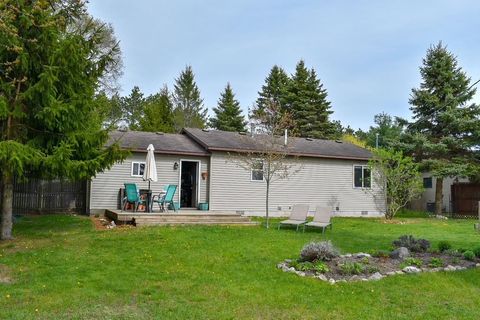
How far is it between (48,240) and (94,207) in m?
5.64

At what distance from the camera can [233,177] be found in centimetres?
1666

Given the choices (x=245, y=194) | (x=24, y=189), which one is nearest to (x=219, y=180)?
(x=245, y=194)

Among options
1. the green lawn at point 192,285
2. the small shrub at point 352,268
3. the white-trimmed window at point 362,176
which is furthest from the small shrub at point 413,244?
the white-trimmed window at point 362,176

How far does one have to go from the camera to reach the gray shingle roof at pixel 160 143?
51.4 feet

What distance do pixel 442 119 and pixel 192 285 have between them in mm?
19964

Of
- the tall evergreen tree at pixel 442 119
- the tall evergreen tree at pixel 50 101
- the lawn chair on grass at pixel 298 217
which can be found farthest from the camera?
the tall evergreen tree at pixel 442 119

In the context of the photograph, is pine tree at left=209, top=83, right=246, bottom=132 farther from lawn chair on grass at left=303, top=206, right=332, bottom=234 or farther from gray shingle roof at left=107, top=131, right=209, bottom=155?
lawn chair on grass at left=303, top=206, right=332, bottom=234

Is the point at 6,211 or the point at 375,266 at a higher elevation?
the point at 6,211

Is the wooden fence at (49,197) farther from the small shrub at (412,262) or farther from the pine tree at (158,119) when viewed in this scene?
the pine tree at (158,119)

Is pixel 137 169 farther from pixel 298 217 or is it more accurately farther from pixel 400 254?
pixel 400 254

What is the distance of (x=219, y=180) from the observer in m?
16.4

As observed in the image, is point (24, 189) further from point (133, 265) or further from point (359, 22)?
point (359, 22)

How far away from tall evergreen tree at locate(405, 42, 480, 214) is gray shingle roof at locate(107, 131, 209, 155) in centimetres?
1193

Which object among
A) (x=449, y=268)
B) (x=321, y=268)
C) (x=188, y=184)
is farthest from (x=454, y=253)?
(x=188, y=184)
